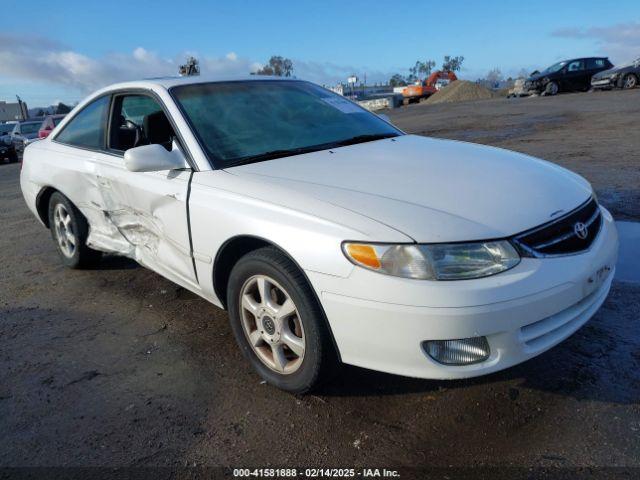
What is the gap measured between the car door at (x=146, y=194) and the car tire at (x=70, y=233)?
0.62 m

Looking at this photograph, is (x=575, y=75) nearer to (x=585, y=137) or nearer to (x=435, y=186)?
(x=585, y=137)

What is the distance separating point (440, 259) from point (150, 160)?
1726mm

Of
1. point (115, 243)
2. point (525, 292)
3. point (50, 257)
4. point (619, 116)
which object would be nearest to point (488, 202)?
point (525, 292)

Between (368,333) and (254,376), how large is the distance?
95 cm

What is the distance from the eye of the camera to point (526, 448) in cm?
225

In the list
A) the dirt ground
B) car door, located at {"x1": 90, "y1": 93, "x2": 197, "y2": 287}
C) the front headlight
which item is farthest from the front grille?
car door, located at {"x1": 90, "y1": 93, "x2": 197, "y2": 287}

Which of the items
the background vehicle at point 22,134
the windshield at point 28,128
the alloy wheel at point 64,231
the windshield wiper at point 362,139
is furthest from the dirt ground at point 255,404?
the windshield at point 28,128

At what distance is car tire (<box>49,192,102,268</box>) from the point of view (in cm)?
439

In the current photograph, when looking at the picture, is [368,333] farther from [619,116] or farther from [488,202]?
Answer: [619,116]

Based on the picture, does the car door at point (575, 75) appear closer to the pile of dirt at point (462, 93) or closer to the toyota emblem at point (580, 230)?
the pile of dirt at point (462, 93)

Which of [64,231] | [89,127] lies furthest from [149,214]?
[64,231]

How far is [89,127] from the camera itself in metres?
4.26

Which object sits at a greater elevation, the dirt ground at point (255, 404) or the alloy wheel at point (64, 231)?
the alloy wheel at point (64, 231)

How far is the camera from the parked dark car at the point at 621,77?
25.0 m
